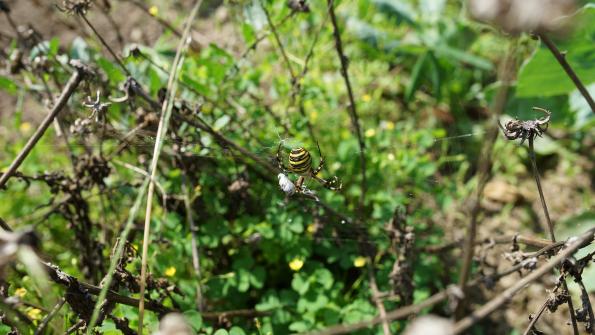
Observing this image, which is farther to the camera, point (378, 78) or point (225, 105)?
point (378, 78)

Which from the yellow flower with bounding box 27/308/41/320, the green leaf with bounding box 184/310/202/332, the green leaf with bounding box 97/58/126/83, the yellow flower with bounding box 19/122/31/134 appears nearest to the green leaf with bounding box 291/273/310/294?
the green leaf with bounding box 184/310/202/332

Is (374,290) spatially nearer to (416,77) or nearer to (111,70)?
(111,70)

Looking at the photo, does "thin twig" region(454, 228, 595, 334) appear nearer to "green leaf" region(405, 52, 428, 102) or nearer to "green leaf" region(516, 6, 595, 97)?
"green leaf" region(516, 6, 595, 97)

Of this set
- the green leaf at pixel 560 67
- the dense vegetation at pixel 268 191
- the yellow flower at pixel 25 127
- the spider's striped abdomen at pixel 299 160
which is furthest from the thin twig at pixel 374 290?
the yellow flower at pixel 25 127

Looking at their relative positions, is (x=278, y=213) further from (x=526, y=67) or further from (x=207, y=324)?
(x=526, y=67)

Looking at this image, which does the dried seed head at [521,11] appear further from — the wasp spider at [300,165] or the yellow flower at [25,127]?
the yellow flower at [25,127]

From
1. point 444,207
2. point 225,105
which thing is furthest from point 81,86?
point 444,207
